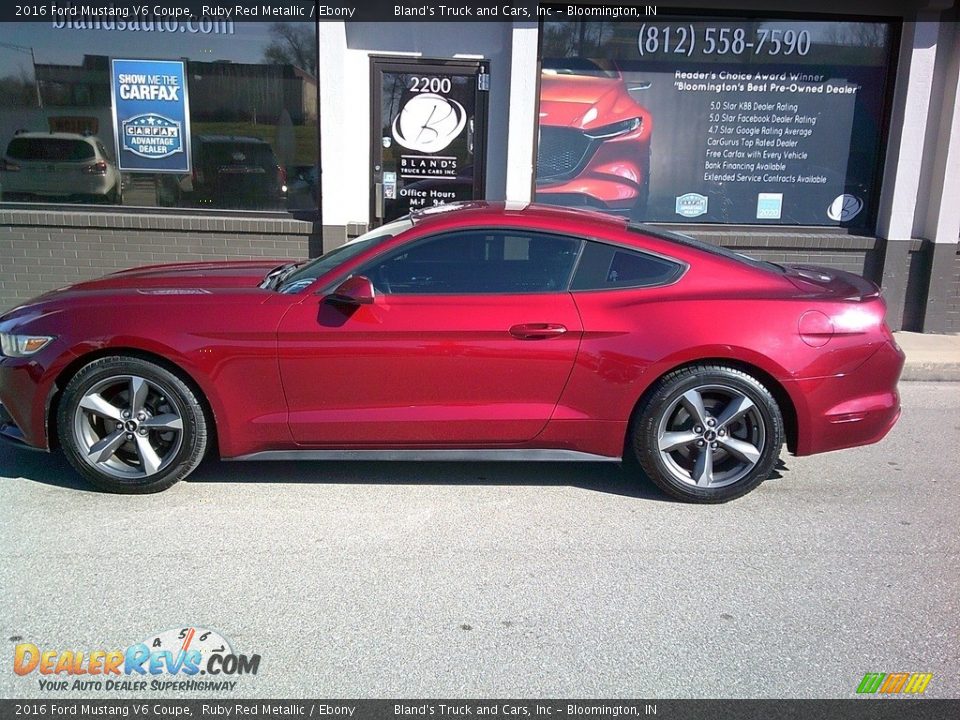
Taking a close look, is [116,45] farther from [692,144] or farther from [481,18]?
[692,144]

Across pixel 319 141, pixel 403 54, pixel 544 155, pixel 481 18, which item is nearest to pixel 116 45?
pixel 319 141

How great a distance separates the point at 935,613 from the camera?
11.5ft

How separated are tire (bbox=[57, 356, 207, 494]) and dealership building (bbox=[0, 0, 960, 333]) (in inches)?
181

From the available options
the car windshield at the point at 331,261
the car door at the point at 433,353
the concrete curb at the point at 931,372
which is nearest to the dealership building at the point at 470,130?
the concrete curb at the point at 931,372

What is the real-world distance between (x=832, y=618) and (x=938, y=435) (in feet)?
10.4

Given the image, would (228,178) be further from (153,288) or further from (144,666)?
(144,666)

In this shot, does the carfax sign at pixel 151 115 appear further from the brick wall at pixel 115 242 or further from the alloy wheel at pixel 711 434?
the alloy wheel at pixel 711 434

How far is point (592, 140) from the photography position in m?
9.14

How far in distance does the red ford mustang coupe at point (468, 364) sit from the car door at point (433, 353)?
1 cm

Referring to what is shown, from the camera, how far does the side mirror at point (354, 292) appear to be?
429 cm

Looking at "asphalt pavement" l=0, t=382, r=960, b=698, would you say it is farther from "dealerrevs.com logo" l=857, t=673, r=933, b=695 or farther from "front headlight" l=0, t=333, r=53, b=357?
"front headlight" l=0, t=333, r=53, b=357

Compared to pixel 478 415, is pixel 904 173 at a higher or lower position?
higher

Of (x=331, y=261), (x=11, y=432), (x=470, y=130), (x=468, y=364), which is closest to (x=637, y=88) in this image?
(x=470, y=130)

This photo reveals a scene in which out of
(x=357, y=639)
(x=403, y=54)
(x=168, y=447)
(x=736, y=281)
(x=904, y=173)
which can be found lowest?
(x=357, y=639)
